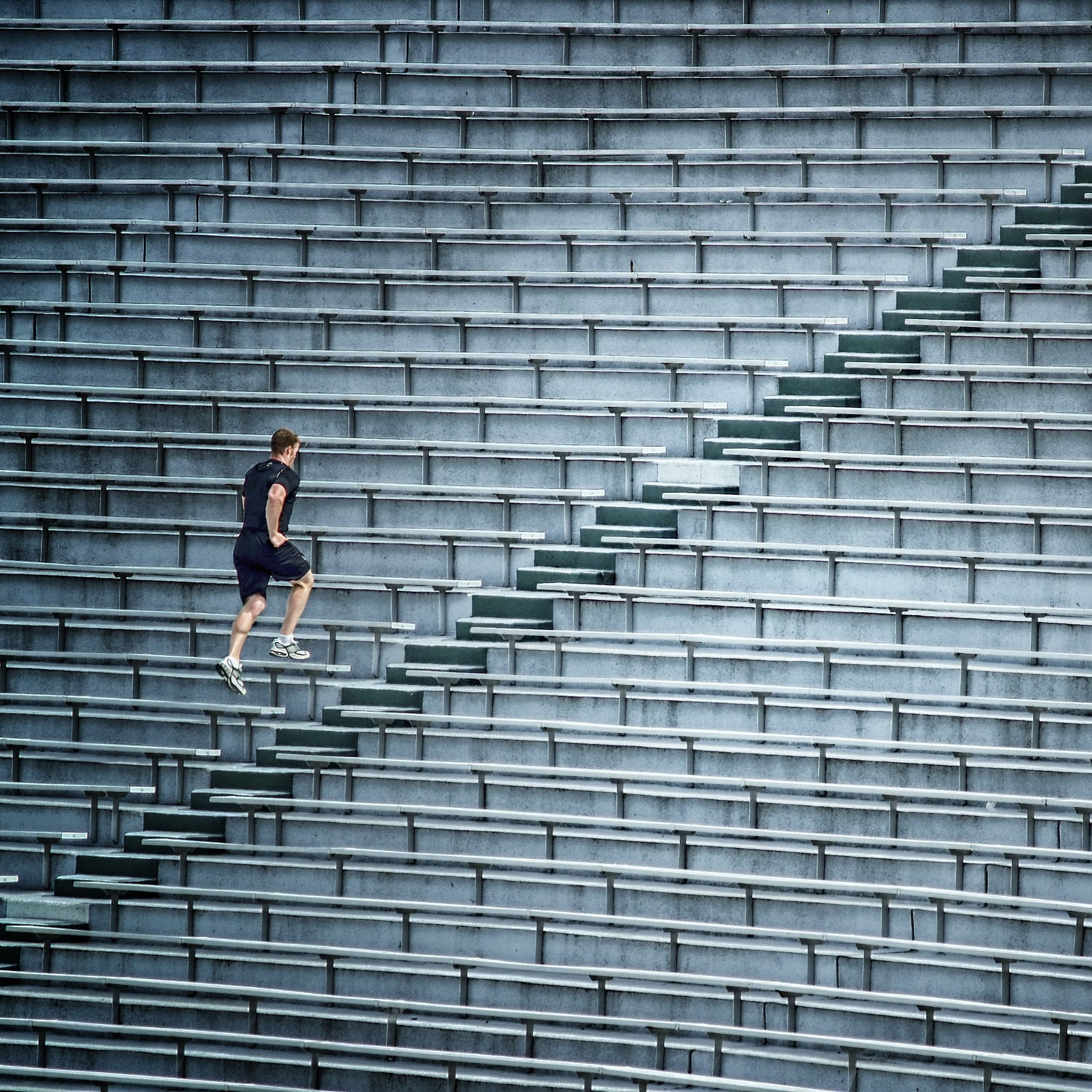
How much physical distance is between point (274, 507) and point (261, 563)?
0.88 feet

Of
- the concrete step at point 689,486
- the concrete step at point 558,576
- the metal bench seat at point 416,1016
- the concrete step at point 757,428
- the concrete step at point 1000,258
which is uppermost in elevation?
the concrete step at point 1000,258

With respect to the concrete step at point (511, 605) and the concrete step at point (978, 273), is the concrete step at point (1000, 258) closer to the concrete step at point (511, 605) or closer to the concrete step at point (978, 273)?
the concrete step at point (978, 273)

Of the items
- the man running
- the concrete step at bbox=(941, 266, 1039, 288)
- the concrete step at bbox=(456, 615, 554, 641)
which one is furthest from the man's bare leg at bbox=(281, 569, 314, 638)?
the concrete step at bbox=(941, 266, 1039, 288)

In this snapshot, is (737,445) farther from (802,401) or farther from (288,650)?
(288,650)

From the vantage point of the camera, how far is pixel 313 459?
29.6 feet

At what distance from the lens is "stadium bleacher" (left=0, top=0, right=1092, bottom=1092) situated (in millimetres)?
6910

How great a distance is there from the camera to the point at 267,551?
7.75m

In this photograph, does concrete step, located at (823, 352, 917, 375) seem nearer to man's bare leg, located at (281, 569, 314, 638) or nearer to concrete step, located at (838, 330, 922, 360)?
concrete step, located at (838, 330, 922, 360)

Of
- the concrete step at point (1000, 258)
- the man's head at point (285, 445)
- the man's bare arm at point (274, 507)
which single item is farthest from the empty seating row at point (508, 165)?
the man's bare arm at point (274, 507)

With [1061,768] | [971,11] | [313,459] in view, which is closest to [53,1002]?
[313,459]

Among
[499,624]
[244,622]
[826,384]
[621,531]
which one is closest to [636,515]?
[621,531]

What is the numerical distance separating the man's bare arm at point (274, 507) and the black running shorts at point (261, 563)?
51 mm

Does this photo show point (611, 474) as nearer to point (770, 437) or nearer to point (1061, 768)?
point (770, 437)

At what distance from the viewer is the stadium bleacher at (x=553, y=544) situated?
6.91m
